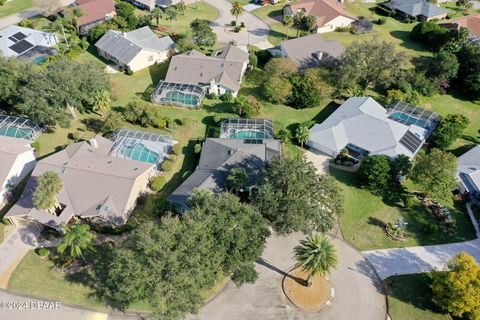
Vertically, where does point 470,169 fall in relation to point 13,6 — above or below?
above

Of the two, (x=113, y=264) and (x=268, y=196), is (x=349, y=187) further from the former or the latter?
(x=113, y=264)

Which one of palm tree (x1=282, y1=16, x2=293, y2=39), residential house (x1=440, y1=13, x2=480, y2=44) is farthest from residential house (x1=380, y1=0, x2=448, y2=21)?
palm tree (x1=282, y1=16, x2=293, y2=39)

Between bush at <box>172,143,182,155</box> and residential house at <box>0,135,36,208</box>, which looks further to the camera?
bush at <box>172,143,182,155</box>

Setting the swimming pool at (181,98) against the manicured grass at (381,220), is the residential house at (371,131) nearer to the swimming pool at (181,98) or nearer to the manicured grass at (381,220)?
the manicured grass at (381,220)

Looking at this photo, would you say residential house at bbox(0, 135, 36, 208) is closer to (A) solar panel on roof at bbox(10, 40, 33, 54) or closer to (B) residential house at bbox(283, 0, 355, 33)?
(A) solar panel on roof at bbox(10, 40, 33, 54)

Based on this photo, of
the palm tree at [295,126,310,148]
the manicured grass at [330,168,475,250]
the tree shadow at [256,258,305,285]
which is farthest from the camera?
the palm tree at [295,126,310,148]

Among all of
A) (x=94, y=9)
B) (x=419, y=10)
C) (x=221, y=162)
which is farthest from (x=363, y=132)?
(x=94, y=9)

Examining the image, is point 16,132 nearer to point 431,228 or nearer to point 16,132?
point 16,132
